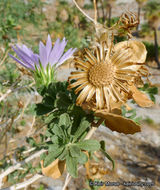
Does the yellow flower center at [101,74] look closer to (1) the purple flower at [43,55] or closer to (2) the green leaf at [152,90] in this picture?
(1) the purple flower at [43,55]

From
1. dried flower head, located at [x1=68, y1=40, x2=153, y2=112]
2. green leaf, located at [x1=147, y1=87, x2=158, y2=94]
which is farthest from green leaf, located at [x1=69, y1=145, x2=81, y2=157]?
green leaf, located at [x1=147, y1=87, x2=158, y2=94]

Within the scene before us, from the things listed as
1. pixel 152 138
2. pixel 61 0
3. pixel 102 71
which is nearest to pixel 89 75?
pixel 102 71

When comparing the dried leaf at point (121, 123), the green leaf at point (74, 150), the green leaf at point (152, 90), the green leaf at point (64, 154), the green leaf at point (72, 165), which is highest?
the dried leaf at point (121, 123)

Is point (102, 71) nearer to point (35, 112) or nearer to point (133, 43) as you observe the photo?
point (133, 43)

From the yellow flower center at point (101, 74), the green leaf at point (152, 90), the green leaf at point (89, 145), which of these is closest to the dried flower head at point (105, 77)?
the yellow flower center at point (101, 74)

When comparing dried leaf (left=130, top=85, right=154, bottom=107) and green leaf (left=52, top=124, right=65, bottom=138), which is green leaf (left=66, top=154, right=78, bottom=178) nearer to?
green leaf (left=52, top=124, right=65, bottom=138)

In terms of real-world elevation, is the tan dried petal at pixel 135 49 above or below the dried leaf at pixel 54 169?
above

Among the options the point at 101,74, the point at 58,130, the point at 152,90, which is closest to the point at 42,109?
the point at 58,130

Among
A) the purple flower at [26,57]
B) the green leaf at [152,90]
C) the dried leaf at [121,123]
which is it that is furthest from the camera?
the green leaf at [152,90]
